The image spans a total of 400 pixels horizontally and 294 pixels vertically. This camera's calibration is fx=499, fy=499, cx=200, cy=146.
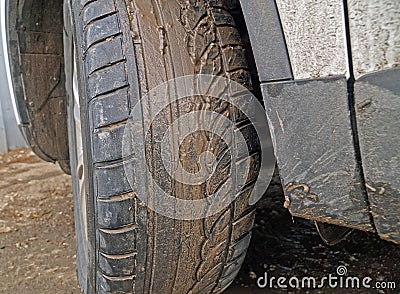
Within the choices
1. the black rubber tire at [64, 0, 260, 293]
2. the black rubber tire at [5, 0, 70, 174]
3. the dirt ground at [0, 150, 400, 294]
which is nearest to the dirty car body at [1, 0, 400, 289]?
the black rubber tire at [64, 0, 260, 293]

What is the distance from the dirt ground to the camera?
1.73 metres

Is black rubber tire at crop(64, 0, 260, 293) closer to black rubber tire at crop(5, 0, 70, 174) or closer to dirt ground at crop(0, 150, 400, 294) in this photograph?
dirt ground at crop(0, 150, 400, 294)

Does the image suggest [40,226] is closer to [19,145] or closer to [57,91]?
[57,91]

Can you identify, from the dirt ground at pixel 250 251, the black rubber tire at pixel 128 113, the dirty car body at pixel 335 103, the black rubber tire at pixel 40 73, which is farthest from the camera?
the black rubber tire at pixel 40 73

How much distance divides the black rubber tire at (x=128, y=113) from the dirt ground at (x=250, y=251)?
0.53m

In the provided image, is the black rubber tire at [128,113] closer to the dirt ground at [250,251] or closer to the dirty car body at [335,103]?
the dirty car body at [335,103]

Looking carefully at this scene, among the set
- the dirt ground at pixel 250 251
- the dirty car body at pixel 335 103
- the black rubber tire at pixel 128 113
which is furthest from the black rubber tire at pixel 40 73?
the dirty car body at pixel 335 103

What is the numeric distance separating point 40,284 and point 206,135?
105 cm

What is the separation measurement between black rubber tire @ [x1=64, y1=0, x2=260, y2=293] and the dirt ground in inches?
20.9

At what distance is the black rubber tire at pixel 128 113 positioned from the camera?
3.57 ft

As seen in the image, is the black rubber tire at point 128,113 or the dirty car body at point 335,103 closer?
the dirty car body at point 335,103

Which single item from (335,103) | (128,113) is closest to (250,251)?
(128,113)

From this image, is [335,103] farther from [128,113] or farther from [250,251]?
[250,251]

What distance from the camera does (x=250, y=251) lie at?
Answer: 1.88 m
